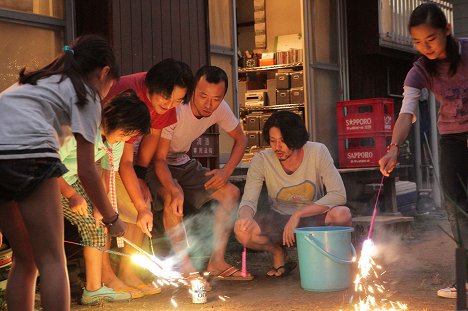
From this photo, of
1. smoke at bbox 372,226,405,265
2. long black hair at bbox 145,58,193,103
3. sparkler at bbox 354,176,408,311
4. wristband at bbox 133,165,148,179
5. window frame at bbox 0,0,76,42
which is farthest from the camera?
smoke at bbox 372,226,405,265

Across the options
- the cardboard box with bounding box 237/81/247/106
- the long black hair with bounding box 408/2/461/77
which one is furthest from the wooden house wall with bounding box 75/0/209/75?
the cardboard box with bounding box 237/81/247/106

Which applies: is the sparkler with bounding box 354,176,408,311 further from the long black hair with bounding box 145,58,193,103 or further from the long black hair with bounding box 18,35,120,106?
the long black hair with bounding box 18,35,120,106

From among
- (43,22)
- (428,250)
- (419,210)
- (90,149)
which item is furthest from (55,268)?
(419,210)

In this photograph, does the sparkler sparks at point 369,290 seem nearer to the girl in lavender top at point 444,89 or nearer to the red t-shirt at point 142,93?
the girl in lavender top at point 444,89

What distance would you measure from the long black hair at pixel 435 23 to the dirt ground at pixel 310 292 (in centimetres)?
120

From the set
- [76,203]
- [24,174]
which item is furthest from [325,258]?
[24,174]

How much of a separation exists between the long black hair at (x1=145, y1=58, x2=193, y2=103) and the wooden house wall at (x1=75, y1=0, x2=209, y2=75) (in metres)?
2.04

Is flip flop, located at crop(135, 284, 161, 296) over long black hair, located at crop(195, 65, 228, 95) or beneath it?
beneath

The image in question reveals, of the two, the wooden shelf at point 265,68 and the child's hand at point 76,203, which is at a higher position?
the wooden shelf at point 265,68

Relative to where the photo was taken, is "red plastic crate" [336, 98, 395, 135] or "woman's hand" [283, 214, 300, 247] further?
"red plastic crate" [336, 98, 395, 135]

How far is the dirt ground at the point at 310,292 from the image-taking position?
4929mm

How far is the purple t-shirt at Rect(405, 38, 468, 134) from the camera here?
4.70m

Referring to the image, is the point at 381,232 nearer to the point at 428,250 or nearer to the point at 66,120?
the point at 428,250

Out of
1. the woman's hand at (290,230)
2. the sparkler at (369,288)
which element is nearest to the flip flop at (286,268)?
the woman's hand at (290,230)
